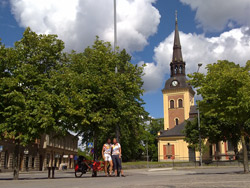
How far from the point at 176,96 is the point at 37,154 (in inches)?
1643

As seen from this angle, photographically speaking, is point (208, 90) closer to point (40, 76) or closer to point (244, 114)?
point (244, 114)

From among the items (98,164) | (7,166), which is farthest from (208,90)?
(7,166)

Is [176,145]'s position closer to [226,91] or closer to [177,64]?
[177,64]

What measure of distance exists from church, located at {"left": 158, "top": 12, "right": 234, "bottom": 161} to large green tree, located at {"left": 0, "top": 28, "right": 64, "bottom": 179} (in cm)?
5378

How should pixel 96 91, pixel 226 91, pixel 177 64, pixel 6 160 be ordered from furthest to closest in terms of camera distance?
pixel 177 64
pixel 6 160
pixel 96 91
pixel 226 91

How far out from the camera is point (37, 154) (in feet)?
162

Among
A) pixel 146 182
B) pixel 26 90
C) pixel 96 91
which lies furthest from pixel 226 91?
pixel 26 90

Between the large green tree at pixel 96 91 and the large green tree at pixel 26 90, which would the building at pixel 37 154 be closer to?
the large green tree at pixel 96 91

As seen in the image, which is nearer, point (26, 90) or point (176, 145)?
point (26, 90)

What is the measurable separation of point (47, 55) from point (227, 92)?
986cm

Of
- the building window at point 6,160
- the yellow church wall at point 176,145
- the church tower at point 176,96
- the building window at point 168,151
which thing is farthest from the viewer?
the church tower at point 176,96

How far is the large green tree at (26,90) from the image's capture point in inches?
601

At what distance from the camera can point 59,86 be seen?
16219 mm

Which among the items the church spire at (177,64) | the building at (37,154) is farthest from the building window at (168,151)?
the church spire at (177,64)
